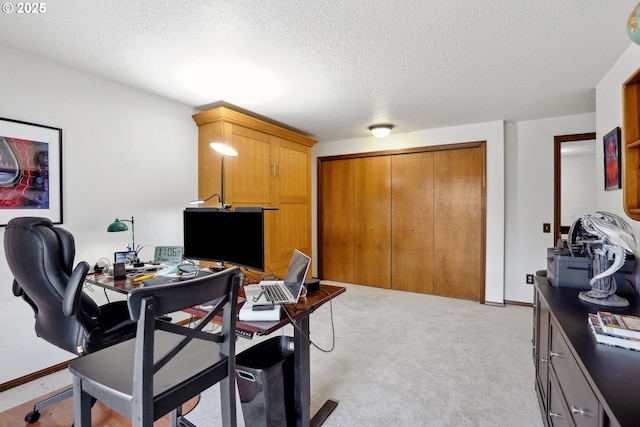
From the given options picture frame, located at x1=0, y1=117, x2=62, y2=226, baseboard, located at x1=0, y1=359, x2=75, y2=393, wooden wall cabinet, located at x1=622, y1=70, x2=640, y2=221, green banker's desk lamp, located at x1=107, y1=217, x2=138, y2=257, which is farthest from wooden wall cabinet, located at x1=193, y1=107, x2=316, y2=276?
wooden wall cabinet, located at x1=622, y1=70, x2=640, y2=221

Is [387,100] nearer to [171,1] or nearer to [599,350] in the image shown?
[171,1]

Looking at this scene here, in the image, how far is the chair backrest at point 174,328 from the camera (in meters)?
0.95

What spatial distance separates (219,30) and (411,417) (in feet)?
8.54

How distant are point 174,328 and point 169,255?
168 centimetres

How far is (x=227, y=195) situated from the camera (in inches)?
127

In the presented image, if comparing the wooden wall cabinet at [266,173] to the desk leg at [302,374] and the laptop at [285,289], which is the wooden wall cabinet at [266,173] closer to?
the laptop at [285,289]

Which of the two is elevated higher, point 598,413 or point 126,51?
point 126,51

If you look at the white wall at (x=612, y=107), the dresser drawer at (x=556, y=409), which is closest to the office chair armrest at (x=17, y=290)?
the dresser drawer at (x=556, y=409)

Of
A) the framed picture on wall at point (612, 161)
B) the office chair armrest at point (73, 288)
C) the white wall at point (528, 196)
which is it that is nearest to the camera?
the office chair armrest at point (73, 288)

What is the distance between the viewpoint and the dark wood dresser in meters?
0.79

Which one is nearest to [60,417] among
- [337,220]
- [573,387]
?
[573,387]

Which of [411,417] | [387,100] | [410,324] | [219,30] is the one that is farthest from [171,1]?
[410,324]

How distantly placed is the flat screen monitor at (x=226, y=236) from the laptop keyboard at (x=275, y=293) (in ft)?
0.55

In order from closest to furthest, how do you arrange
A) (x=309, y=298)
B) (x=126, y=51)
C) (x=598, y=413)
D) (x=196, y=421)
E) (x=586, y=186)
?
(x=598, y=413) → (x=309, y=298) → (x=196, y=421) → (x=126, y=51) → (x=586, y=186)
